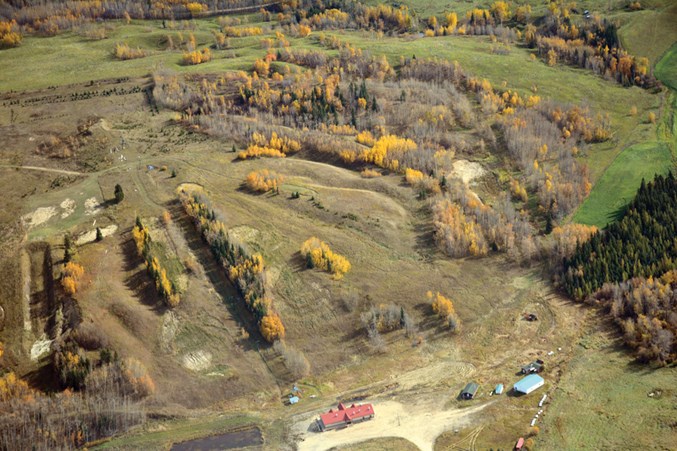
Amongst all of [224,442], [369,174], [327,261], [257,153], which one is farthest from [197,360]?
[369,174]

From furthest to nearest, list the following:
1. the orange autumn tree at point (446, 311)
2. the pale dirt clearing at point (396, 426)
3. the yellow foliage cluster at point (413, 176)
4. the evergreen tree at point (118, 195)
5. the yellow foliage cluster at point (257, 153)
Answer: the yellow foliage cluster at point (257, 153) < the yellow foliage cluster at point (413, 176) < the evergreen tree at point (118, 195) < the orange autumn tree at point (446, 311) < the pale dirt clearing at point (396, 426)

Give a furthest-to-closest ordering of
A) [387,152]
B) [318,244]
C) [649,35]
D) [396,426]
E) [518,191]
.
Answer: [649,35] → [387,152] → [518,191] → [318,244] → [396,426]

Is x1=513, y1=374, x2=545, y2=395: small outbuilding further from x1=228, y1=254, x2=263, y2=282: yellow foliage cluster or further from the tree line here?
x1=228, y1=254, x2=263, y2=282: yellow foliage cluster

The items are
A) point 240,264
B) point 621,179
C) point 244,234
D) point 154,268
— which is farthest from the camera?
point 621,179

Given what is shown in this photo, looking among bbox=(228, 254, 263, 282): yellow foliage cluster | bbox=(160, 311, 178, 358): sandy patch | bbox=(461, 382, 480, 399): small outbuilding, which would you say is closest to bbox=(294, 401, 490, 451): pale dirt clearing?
bbox=(461, 382, 480, 399): small outbuilding

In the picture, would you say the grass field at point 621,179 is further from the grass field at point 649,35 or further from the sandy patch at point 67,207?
the sandy patch at point 67,207

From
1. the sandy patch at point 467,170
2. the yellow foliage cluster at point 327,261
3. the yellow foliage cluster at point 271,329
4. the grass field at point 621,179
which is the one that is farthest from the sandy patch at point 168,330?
the grass field at point 621,179

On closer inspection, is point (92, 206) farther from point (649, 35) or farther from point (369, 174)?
point (649, 35)
